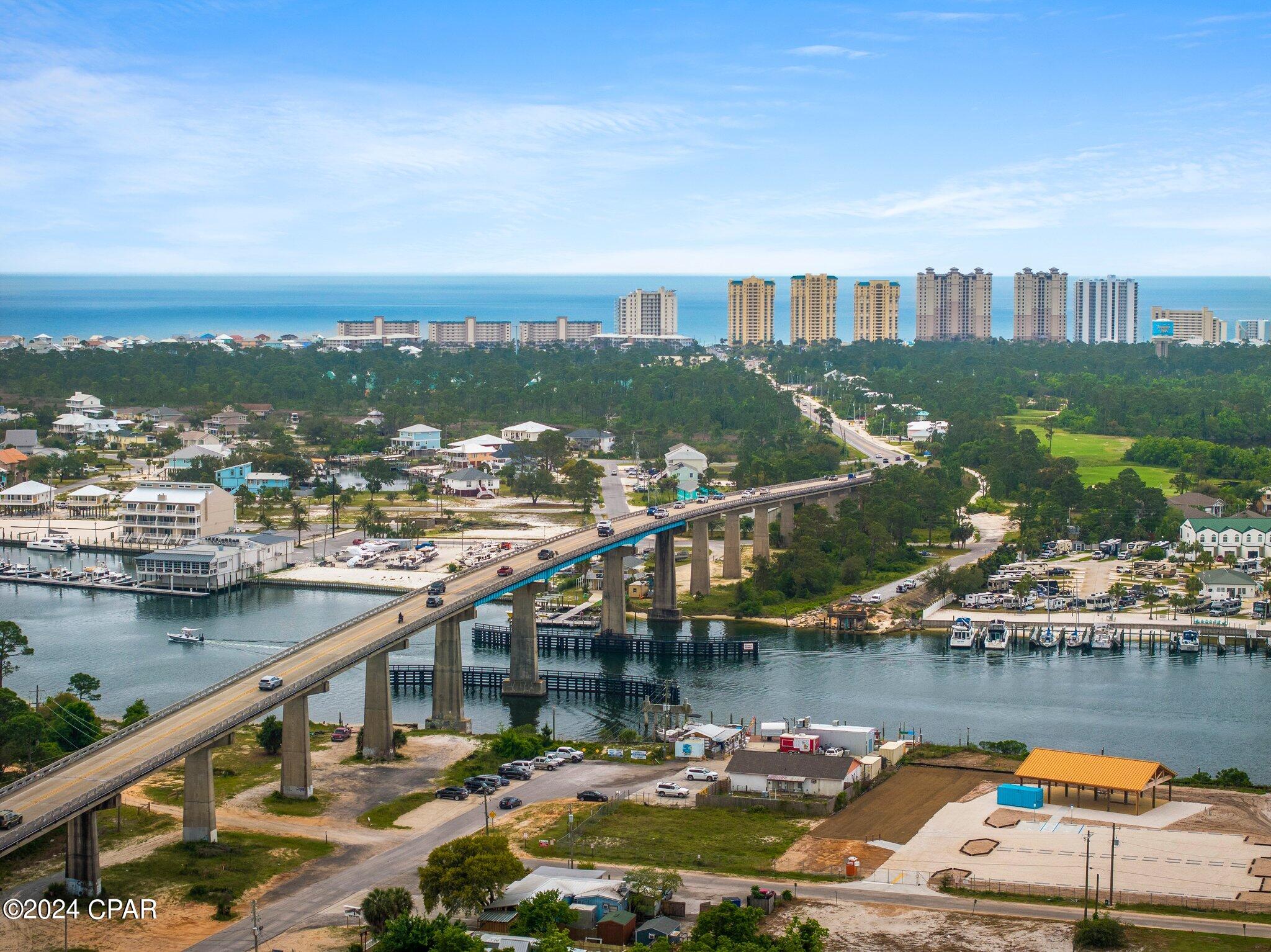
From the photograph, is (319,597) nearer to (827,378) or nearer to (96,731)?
(96,731)

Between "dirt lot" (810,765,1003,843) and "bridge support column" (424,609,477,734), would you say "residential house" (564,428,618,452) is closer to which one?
"bridge support column" (424,609,477,734)

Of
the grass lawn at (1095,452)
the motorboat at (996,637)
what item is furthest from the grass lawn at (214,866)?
the grass lawn at (1095,452)

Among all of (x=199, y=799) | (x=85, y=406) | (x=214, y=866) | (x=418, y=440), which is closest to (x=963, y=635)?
(x=199, y=799)

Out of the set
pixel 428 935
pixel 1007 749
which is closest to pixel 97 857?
pixel 428 935

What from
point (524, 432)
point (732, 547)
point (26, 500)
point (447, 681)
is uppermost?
point (524, 432)

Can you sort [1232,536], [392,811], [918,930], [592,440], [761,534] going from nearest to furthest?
[918,930]
[392,811]
[1232,536]
[761,534]
[592,440]

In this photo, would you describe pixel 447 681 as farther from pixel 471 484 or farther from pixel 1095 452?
pixel 1095 452

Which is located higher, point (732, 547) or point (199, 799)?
point (732, 547)

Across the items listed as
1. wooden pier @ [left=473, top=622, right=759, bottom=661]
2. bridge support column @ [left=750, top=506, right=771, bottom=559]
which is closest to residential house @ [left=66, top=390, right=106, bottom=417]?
bridge support column @ [left=750, top=506, right=771, bottom=559]

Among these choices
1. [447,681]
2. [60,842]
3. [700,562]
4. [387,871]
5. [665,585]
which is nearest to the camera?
[387,871]
